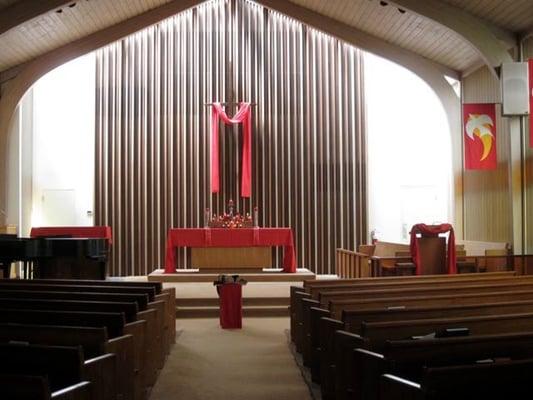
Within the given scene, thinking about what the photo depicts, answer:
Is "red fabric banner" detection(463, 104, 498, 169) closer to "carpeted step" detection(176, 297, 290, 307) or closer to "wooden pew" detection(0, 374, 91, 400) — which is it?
"carpeted step" detection(176, 297, 290, 307)

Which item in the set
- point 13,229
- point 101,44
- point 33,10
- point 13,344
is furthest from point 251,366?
point 101,44

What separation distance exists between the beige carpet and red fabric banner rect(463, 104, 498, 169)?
434cm

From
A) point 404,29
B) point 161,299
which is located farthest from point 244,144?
point 161,299

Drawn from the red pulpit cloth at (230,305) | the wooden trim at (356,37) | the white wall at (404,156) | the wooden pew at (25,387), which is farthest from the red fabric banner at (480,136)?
the wooden pew at (25,387)

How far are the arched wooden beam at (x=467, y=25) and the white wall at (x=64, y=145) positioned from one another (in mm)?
6386

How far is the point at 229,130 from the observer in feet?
39.4

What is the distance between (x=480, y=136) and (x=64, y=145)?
7740 mm

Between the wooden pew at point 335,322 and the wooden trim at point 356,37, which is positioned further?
the wooden trim at point 356,37

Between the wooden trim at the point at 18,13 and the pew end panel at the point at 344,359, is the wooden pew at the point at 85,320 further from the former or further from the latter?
the wooden trim at the point at 18,13

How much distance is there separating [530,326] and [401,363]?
109 cm

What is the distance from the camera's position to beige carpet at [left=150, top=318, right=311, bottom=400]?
149 inches

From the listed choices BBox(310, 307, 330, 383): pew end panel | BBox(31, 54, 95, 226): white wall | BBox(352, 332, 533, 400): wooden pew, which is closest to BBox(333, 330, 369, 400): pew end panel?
BBox(352, 332, 533, 400): wooden pew

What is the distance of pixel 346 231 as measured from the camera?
39.0 ft

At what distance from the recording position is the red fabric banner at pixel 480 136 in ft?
29.1
